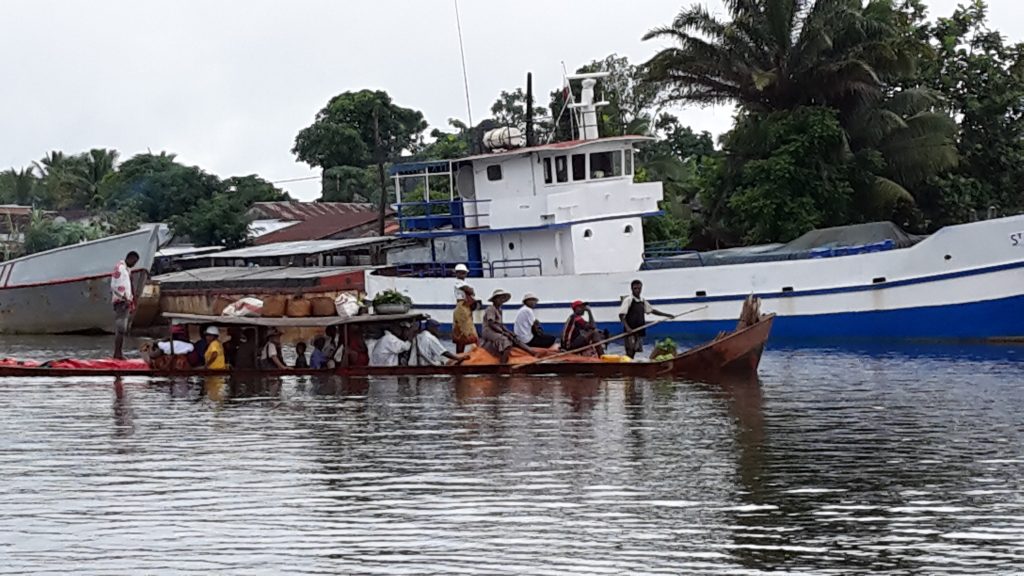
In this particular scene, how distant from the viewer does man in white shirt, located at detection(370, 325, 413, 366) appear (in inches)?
891

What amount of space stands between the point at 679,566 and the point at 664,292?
70.0 ft

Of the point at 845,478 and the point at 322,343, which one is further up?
the point at 322,343

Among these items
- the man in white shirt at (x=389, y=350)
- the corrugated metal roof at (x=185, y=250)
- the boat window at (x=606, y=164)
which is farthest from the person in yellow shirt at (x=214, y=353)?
the corrugated metal roof at (x=185, y=250)

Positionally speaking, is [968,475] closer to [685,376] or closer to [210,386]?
[685,376]

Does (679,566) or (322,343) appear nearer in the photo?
(679,566)

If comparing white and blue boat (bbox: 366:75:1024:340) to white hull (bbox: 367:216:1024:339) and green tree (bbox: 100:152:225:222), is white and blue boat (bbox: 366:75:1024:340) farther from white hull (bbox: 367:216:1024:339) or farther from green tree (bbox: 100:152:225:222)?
green tree (bbox: 100:152:225:222)

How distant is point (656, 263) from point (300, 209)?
1179 inches

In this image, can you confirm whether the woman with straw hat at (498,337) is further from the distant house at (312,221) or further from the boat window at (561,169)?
the distant house at (312,221)

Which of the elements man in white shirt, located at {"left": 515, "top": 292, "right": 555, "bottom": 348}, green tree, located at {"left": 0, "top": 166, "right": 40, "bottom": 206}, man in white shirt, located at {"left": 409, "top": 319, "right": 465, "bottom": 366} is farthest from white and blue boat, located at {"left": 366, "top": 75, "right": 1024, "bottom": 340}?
green tree, located at {"left": 0, "top": 166, "right": 40, "bottom": 206}

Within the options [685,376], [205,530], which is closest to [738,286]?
[685,376]

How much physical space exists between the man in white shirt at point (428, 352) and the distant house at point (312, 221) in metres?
25.5

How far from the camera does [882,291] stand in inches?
1152

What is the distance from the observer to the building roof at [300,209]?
58156 millimetres

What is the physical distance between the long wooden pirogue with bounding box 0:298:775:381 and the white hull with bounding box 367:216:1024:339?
25.3 feet
